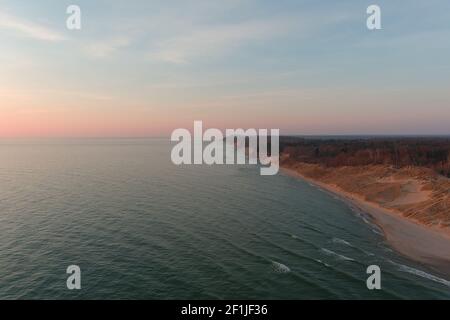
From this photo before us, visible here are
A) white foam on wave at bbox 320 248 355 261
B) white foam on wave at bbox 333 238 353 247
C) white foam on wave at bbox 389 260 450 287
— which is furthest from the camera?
white foam on wave at bbox 333 238 353 247

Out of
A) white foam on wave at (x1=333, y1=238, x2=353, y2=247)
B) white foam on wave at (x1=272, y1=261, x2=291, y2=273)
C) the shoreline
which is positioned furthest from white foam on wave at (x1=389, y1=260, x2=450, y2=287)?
white foam on wave at (x1=272, y1=261, x2=291, y2=273)

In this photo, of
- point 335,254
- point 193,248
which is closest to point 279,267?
point 335,254

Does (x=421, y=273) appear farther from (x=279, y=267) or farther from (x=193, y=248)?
(x=193, y=248)

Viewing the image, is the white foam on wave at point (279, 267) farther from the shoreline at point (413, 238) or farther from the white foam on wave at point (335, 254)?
the shoreline at point (413, 238)

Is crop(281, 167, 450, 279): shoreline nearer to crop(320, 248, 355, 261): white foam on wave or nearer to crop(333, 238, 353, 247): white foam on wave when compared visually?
crop(333, 238, 353, 247): white foam on wave
